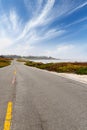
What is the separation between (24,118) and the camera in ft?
17.2

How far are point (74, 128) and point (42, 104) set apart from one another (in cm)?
262

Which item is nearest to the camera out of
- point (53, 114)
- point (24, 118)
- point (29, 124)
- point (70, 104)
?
point (29, 124)

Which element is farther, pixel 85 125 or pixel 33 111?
pixel 33 111

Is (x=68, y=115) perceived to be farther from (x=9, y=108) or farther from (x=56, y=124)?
(x=9, y=108)

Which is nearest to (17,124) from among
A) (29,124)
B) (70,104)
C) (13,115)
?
(29,124)

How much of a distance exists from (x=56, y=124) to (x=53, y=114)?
887 millimetres

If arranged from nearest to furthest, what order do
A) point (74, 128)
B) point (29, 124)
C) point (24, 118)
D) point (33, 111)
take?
point (74, 128), point (29, 124), point (24, 118), point (33, 111)

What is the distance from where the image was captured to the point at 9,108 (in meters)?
6.37

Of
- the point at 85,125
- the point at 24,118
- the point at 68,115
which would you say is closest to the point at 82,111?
the point at 68,115

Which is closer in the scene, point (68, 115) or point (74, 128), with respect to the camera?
point (74, 128)

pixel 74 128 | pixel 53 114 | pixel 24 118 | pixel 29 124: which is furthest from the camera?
pixel 53 114

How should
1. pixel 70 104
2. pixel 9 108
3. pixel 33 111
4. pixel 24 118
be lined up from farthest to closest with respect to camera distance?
pixel 70 104 < pixel 9 108 < pixel 33 111 < pixel 24 118

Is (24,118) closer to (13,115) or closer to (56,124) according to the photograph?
(13,115)

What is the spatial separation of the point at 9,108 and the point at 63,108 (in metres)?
1.85
